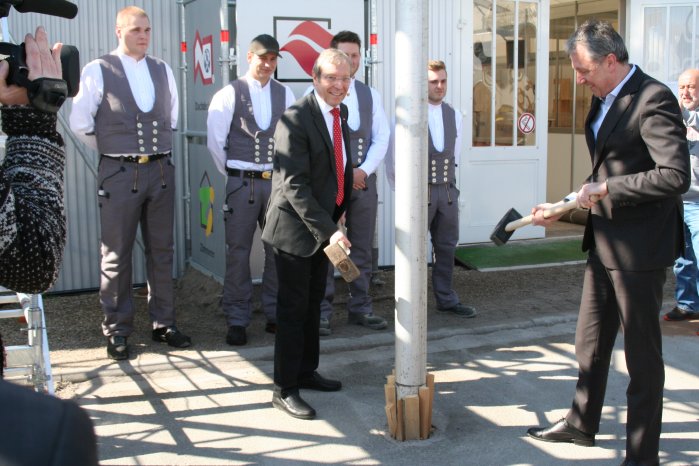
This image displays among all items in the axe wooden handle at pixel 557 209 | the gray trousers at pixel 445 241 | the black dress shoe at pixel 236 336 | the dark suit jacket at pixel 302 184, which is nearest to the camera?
the axe wooden handle at pixel 557 209

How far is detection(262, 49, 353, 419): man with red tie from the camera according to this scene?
4406 millimetres

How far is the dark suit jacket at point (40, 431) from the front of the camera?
1030mm

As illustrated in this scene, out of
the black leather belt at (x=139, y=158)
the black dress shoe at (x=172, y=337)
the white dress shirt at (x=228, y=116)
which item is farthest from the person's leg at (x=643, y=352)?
the black leather belt at (x=139, y=158)

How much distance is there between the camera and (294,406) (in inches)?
178

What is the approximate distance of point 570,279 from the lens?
771 centimetres

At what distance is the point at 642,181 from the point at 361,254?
9.76 ft

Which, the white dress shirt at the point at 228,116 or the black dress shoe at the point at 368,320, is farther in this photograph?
the black dress shoe at the point at 368,320

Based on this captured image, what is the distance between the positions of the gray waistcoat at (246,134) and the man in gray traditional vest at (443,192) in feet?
4.25

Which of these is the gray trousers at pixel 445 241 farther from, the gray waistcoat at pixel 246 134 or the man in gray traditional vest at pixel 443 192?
the gray waistcoat at pixel 246 134

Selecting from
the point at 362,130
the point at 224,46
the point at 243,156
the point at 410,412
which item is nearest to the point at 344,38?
the point at 362,130

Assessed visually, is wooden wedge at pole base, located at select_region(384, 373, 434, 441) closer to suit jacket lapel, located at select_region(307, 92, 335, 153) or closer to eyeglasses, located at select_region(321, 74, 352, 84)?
suit jacket lapel, located at select_region(307, 92, 335, 153)

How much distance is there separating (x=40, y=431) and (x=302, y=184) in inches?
133

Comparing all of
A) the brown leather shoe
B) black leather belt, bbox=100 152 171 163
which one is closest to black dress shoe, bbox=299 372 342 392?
black leather belt, bbox=100 152 171 163

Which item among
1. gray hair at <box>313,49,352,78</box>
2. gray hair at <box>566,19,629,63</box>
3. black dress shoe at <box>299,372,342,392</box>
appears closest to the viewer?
gray hair at <box>566,19,629,63</box>
